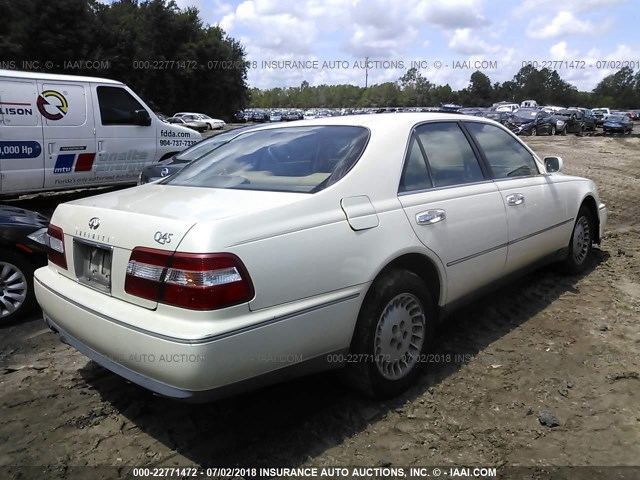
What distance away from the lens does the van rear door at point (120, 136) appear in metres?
8.59

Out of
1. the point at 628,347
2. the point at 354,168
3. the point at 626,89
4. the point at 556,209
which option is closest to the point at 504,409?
the point at 628,347

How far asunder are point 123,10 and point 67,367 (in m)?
54.7

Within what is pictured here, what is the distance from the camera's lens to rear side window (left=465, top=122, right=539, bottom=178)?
4.00 m

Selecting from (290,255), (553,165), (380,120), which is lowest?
(290,255)

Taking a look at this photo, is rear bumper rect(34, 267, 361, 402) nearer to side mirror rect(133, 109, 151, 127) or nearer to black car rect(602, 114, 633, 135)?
side mirror rect(133, 109, 151, 127)

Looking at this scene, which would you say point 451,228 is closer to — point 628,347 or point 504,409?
point 504,409

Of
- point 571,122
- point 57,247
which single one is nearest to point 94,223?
point 57,247

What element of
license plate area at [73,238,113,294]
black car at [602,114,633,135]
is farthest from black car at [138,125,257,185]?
black car at [602,114,633,135]

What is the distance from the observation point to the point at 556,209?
4.53 meters

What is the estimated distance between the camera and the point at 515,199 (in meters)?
3.94

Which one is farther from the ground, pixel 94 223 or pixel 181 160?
pixel 181 160

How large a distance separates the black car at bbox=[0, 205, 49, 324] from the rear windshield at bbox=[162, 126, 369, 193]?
1589 mm

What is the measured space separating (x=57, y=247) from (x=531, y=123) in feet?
92.2

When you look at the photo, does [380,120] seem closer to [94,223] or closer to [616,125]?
[94,223]
